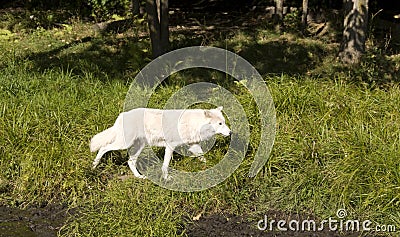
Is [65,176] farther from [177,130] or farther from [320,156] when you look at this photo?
[320,156]

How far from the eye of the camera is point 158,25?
825cm

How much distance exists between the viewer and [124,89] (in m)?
7.02

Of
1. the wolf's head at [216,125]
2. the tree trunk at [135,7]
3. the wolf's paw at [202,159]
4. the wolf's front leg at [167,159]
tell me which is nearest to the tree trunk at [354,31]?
the tree trunk at [135,7]

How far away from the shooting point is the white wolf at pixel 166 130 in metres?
5.17

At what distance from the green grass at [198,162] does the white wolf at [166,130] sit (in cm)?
30

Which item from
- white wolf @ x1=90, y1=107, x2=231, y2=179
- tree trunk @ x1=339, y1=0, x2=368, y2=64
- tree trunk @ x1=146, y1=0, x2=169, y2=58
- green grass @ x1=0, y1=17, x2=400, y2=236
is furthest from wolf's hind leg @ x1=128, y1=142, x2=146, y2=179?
tree trunk @ x1=339, y1=0, x2=368, y2=64

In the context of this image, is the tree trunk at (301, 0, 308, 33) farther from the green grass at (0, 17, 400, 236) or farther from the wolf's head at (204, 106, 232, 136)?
the wolf's head at (204, 106, 232, 136)

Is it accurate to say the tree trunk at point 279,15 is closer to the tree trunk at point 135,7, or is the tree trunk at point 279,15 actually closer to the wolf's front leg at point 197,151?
→ the tree trunk at point 135,7

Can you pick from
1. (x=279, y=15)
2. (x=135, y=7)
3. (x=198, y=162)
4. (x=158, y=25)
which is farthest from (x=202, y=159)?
(x=135, y=7)

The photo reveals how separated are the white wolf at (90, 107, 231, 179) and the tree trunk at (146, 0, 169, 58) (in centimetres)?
302

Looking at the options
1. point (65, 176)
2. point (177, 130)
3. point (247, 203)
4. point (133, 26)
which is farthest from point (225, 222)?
point (133, 26)

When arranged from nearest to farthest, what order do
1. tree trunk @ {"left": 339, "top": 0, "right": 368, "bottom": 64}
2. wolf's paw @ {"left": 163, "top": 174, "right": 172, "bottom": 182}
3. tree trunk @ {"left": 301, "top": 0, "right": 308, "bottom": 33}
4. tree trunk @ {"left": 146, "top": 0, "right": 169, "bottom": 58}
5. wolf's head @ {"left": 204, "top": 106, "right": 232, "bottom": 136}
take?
wolf's head @ {"left": 204, "top": 106, "right": 232, "bottom": 136} < wolf's paw @ {"left": 163, "top": 174, "right": 172, "bottom": 182} < tree trunk @ {"left": 146, "top": 0, "right": 169, "bottom": 58} < tree trunk @ {"left": 339, "top": 0, "right": 368, "bottom": 64} < tree trunk @ {"left": 301, "top": 0, "right": 308, "bottom": 33}

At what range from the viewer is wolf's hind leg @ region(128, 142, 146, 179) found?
17.8ft

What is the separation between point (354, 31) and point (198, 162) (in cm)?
480
